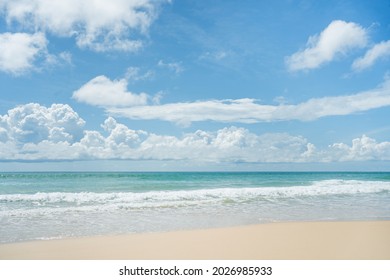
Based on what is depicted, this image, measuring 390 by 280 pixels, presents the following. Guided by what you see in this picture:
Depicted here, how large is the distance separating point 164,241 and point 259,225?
2347mm

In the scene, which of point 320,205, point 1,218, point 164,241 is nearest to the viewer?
point 164,241

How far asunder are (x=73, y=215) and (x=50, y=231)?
187 centimetres

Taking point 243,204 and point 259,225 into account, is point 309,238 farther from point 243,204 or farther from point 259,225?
point 243,204

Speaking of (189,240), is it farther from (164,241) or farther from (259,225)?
(259,225)

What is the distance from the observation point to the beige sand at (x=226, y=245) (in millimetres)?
4789

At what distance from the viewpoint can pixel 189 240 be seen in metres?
5.54

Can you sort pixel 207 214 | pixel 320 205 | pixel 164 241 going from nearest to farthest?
pixel 164 241 → pixel 207 214 → pixel 320 205

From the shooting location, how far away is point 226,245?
5.23m

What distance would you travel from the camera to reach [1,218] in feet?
25.2

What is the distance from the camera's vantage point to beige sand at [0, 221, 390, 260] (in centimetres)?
479

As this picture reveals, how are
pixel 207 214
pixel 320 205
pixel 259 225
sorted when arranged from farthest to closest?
pixel 320 205
pixel 207 214
pixel 259 225

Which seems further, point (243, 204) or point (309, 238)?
point (243, 204)

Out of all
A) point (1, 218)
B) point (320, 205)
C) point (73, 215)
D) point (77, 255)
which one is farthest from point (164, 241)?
point (320, 205)
